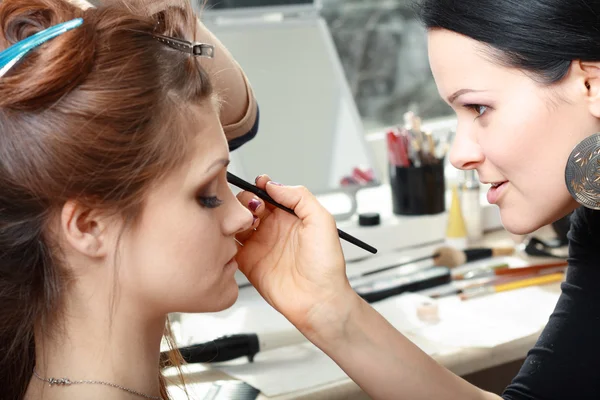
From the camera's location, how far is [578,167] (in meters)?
0.98

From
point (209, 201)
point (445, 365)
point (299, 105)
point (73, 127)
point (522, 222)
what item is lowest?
point (445, 365)

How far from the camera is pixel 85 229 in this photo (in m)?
0.83

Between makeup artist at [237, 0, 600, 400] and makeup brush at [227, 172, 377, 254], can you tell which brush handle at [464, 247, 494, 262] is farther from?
makeup brush at [227, 172, 377, 254]

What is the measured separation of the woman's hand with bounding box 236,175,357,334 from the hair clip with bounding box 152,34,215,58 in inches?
8.3

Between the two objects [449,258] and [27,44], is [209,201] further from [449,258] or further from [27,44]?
[449,258]

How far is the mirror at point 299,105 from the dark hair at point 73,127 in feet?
2.53

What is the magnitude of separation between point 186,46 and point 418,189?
39.6 inches

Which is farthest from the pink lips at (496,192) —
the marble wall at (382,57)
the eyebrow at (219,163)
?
the marble wall at (382,57)

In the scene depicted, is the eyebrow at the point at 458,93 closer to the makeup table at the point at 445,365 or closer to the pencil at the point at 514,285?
the makeup table at the point at 445,365

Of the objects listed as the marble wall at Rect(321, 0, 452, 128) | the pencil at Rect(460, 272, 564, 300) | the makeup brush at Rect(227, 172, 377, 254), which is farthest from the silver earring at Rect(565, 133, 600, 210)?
the marble wall at Rect(321, 0, 452, 128)

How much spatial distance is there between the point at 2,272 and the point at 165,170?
0.20 m

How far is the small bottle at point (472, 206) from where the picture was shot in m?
1.81

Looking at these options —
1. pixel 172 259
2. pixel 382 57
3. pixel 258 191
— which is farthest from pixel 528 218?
pixel 382 57

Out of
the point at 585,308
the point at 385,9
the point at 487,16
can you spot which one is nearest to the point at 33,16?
the point at 487,16
